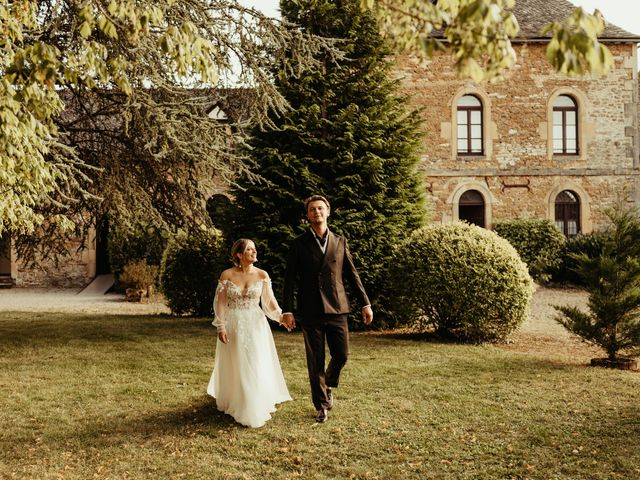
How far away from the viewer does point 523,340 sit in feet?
33.4

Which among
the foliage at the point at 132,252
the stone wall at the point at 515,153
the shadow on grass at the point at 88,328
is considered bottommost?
the shadow on grass at the point at 88,328

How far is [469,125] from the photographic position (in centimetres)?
2120

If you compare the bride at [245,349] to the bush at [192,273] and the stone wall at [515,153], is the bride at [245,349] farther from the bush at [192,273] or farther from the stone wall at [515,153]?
the stone wall at [515,153]

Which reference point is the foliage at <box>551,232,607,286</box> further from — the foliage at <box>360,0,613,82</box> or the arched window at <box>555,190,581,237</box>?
the foliage at <box>360,0,613,82</box>

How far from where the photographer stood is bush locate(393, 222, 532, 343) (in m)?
9.19

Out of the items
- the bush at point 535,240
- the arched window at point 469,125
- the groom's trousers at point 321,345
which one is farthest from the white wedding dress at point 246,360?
the arched window at point 469,125

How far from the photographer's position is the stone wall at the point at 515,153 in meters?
20.9

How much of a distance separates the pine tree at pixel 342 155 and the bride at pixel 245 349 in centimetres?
438

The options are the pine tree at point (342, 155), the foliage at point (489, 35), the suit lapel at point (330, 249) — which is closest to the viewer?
the foliage at point (489, 35)

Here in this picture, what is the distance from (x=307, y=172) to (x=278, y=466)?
6473mm

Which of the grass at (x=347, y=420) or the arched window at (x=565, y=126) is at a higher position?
the arched window at (x=565, y=126)

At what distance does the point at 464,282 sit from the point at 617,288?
84.3 inches

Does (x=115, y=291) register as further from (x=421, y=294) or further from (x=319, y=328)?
(x=319, y=328)

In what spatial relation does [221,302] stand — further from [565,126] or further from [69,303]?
[565,126]
